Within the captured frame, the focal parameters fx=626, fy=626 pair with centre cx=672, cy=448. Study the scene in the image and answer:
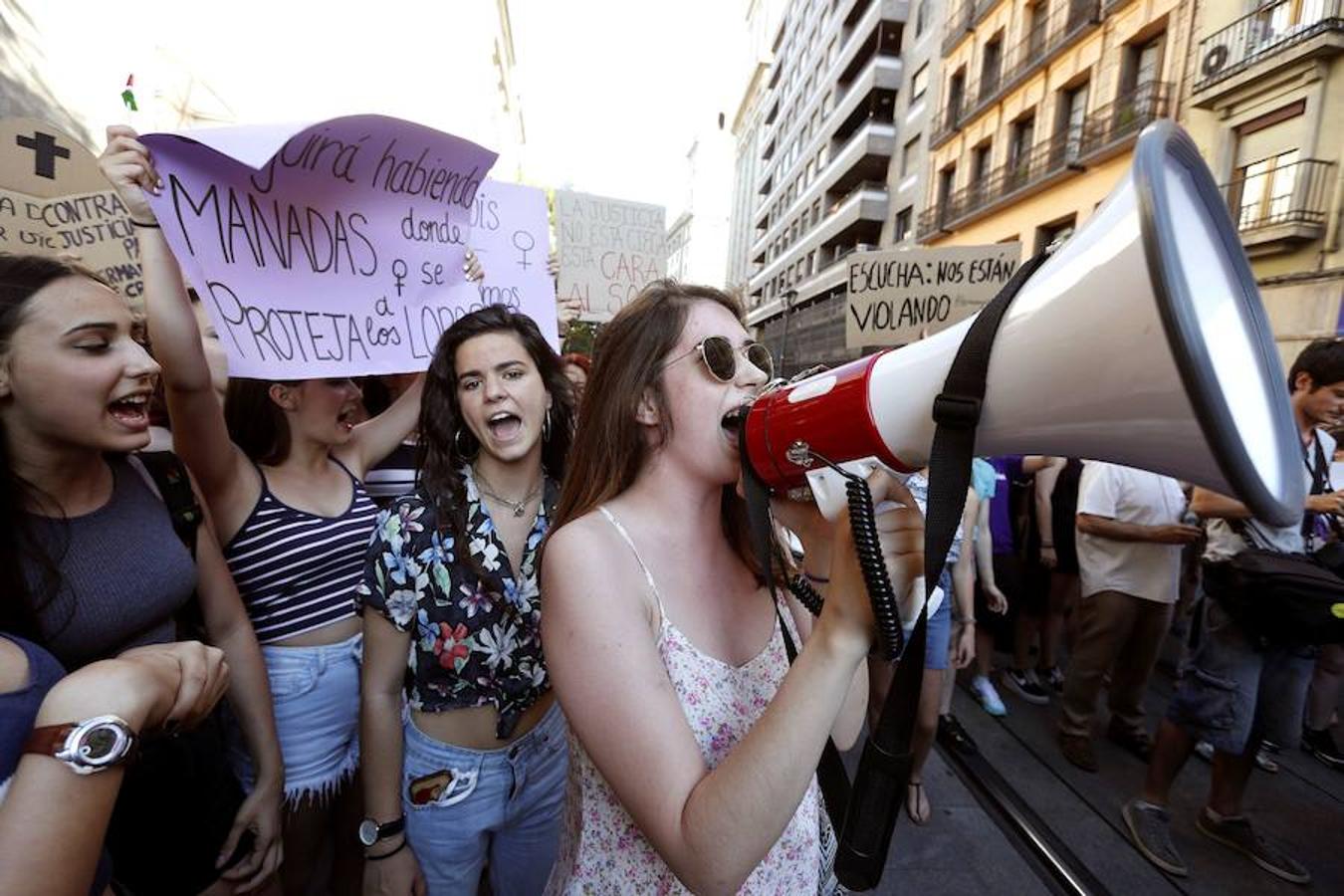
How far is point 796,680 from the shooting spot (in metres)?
0.74

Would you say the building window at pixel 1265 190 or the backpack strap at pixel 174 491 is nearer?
the backpack strap at pixel 174 491

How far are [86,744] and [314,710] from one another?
103cm

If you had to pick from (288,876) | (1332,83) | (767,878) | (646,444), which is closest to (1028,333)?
(646,444)

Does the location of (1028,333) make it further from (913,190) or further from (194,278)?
(913,190)

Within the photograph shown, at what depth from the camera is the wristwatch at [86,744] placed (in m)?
0.71

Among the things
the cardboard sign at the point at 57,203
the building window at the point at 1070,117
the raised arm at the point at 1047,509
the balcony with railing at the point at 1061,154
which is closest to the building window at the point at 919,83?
the balcony with railing at the point at 1061,154

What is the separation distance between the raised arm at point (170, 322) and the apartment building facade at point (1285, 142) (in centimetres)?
1201

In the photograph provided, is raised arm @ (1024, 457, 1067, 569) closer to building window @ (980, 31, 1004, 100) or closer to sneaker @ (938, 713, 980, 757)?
sneaker @ (938, 713, 980, 757)

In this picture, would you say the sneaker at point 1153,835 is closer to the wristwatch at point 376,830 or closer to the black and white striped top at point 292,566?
the wristwatch at point 376,830

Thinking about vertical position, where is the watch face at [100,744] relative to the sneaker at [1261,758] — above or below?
above

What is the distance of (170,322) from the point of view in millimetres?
1324

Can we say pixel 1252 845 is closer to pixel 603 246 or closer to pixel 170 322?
pixel 170 322

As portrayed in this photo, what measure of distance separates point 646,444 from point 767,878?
0.77m

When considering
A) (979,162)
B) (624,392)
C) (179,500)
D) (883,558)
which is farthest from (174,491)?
(979,162)
